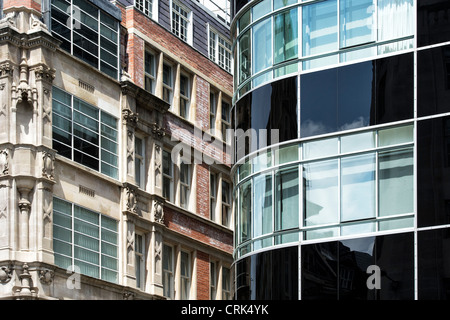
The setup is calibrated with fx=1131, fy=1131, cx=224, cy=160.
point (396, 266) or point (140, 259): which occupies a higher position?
point (140, 259)

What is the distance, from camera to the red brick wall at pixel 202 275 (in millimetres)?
46781

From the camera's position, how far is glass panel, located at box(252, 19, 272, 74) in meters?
29.3

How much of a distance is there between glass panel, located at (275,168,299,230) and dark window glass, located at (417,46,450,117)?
367 cm

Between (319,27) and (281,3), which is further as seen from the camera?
(281,3)

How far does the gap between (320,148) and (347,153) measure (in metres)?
0.78

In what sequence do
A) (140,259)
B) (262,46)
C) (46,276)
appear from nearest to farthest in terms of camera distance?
1. (262,46)
2. (46,276)
3. (140,259)

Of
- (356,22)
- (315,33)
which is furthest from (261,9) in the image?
(356,22)

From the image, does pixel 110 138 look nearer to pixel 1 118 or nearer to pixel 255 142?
pixel 1 118

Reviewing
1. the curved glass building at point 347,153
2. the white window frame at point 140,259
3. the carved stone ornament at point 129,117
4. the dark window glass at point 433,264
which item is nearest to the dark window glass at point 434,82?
the curved glass building at point 347,153

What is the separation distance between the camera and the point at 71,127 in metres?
39.6

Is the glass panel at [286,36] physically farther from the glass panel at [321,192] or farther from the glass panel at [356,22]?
the glass panel at [321,192]

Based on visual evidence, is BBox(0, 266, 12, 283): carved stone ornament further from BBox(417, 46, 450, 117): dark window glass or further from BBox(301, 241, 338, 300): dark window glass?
BBox(417, 46, 450, 117): dark window glass

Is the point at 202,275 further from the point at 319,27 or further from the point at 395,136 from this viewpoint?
the point at 395,136

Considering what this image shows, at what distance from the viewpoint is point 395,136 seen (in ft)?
86.2
